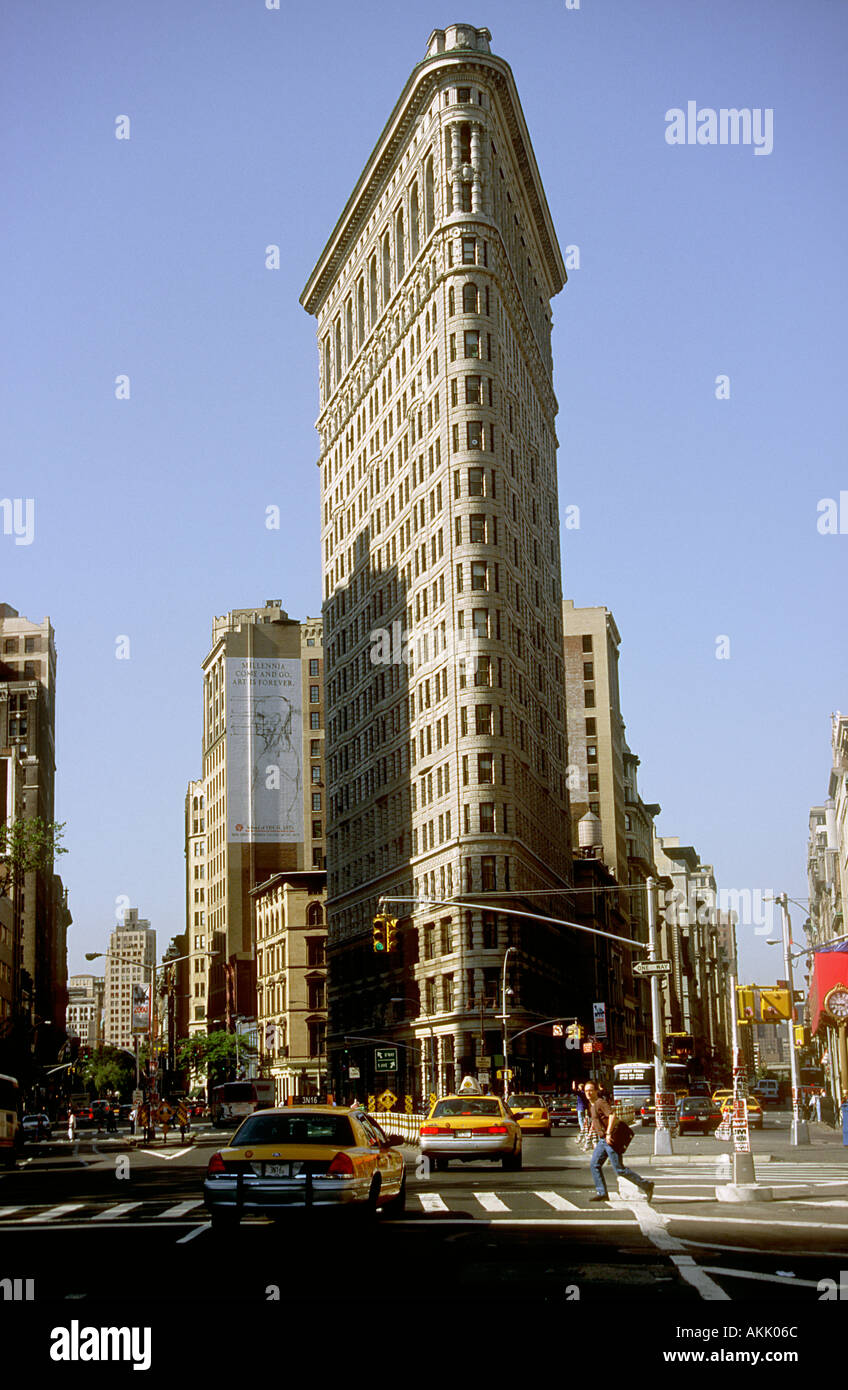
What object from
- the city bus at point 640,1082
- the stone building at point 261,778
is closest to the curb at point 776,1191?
the city bus at point 640,1082

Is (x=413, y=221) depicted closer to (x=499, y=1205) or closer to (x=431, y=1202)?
(x=431, y=1202)

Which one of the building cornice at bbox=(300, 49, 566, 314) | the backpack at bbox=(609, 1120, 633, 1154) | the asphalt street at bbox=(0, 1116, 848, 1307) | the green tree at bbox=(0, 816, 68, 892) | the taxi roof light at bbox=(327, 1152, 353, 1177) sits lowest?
the asphalt street at bbox=(0, 1116, 848, 1307)

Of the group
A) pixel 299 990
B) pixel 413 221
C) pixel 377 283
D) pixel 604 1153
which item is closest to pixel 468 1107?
pixel 604 1153

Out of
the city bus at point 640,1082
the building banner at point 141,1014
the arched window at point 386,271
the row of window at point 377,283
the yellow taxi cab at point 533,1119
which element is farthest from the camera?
the arched window at point 386,271

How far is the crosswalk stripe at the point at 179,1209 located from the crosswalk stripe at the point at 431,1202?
140 inches

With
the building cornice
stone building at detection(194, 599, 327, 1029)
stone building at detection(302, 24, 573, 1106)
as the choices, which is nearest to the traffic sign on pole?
stone building at detection(302, 24, 573, 1106)

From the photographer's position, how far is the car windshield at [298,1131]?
60.5 feet

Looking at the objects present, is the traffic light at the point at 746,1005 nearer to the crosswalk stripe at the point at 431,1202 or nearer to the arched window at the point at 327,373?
the crosswalk stripe at the point at 431,1202

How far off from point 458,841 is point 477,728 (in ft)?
22.4

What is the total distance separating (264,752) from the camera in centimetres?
16862

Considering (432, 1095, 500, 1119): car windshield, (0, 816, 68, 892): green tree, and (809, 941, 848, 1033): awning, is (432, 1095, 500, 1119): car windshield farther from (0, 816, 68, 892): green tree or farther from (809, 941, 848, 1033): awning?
(0, 816, 68, 892): green tree

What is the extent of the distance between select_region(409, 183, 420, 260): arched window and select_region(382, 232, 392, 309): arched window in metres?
5.54

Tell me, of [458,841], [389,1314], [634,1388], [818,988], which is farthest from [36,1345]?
[458,841]

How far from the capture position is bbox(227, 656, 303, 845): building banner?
168 metres
